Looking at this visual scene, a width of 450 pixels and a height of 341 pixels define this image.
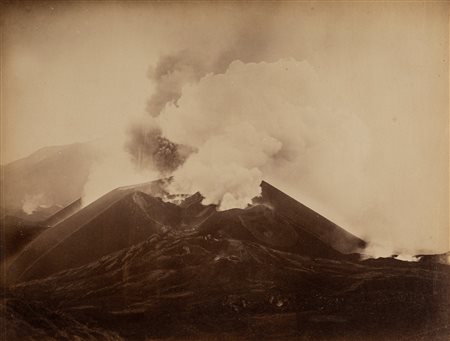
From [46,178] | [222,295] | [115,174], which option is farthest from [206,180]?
[46,178]

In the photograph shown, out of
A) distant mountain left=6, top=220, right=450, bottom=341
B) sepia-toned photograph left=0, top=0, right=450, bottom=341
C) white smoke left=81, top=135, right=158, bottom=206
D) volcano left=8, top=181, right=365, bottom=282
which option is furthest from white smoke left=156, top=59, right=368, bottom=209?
distant mountain left=6, top=220, right=450, bottom=341

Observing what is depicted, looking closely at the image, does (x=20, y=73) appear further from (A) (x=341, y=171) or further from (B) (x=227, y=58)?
→ (A) (x=341, y=171)

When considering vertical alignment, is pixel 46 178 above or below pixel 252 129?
below

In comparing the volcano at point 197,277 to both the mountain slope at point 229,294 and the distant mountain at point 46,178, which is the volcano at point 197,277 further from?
the distant mountain at point 46,178

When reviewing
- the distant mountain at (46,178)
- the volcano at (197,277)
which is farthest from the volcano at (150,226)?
the distant mountain at (46,178)

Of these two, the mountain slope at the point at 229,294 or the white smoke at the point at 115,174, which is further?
the white smoke at the point at 115,174

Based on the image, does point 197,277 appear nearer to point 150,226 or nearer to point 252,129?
point 150,226

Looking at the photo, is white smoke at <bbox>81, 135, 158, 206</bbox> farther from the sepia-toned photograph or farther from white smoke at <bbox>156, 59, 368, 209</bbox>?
white smoke at <bbox>156, 59, 368, 209</bbox>
